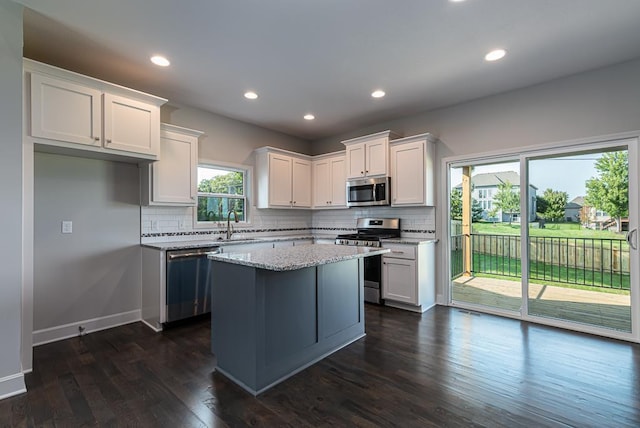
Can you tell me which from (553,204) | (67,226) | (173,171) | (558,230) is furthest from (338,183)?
(67,226)

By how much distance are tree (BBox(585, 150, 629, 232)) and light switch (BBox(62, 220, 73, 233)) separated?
5.56 m

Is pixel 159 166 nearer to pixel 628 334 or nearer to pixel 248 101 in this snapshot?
pixel 248 101

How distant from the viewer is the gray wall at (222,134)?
4.10 metres

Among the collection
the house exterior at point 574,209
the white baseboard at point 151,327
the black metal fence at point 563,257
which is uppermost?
the house exterior at point 574,209

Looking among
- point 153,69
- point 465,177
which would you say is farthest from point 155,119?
point 465,177

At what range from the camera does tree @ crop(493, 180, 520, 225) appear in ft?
12.8

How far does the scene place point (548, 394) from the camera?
213 cm

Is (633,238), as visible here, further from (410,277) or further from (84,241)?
(84,241)

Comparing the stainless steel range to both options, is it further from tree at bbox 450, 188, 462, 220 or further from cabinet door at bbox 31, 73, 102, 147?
cabinet door at bbox 31, 73, 102, 147

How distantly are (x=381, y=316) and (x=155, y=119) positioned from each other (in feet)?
11.5

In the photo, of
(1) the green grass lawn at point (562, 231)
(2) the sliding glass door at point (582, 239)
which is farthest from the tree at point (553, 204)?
(1) the green grass lawn at point (562, 231)

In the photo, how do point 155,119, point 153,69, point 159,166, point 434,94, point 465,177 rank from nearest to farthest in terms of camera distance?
point 153,69, point 155,119, point 159,166, point 434,94, point 465,177

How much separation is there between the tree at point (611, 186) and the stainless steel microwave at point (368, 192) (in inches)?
89.9

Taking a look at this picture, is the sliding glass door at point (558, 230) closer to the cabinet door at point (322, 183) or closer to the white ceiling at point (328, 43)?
the white ceiling at point (328, 43)
